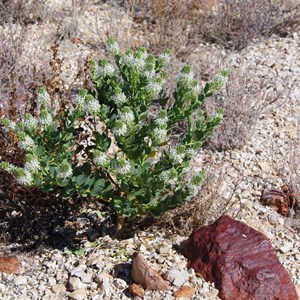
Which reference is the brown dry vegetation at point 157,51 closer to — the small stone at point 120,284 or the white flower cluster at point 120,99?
the small stone at point 120,284

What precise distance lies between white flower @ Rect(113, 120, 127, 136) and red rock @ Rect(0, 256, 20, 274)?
1.08 m

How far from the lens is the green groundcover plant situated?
3.18 meters

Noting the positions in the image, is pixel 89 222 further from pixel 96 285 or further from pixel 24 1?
pixel 24 1

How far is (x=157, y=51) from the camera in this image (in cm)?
595

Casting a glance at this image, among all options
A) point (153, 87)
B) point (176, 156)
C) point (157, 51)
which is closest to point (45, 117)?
point (153, 87)

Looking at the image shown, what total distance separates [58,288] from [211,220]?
1.05 m

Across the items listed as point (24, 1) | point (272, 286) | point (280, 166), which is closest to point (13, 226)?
point (272, 286)

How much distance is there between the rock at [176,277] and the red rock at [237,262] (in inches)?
3.9

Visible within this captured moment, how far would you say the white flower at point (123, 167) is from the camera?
313cm

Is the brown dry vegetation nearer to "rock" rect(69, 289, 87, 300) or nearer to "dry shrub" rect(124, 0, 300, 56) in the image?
"dry shrub" rect(124, 0, 300, 56)

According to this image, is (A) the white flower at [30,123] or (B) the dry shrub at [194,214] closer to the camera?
(A) the white flower at [30,123]

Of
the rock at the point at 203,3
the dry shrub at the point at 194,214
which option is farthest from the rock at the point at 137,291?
the rock at the point at 203,3

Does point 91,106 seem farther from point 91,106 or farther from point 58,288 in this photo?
point 58,288

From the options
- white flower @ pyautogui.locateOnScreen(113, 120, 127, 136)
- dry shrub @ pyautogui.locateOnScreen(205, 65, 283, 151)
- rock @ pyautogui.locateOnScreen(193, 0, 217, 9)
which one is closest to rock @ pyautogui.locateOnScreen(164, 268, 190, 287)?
white flower @ pyautogui.locateOnScreen(113, 120, 127, 136)
